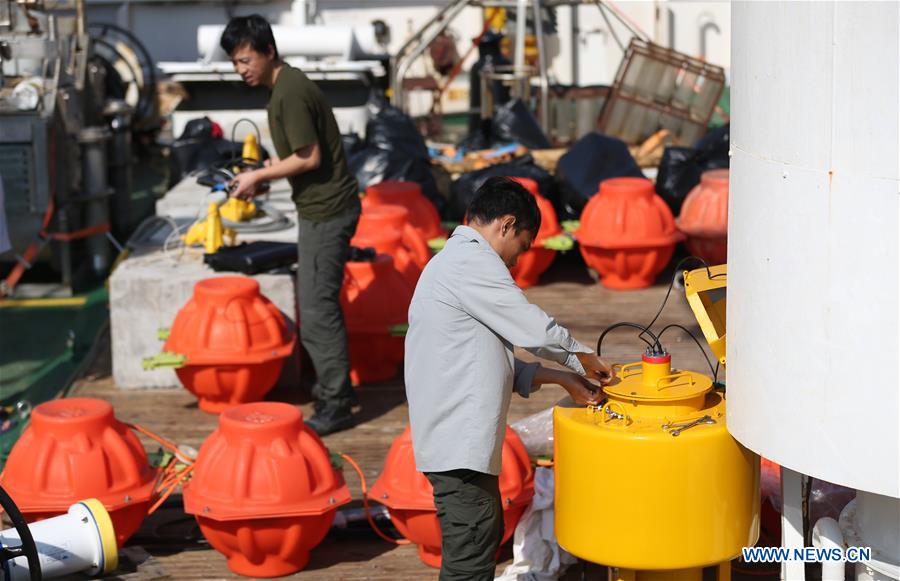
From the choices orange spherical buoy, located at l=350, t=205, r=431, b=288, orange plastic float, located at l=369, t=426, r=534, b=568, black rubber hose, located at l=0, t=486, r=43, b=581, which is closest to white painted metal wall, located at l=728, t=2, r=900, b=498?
orange plastic float, located at l=369, t=426, r=534, b=568

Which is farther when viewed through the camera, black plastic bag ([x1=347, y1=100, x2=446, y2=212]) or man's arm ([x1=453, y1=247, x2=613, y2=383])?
black plastic bag ([x1=347, y1=100, x2=446, y2=212])

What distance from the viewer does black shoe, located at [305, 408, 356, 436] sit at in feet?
21.8

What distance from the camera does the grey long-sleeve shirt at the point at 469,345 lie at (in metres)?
4.06

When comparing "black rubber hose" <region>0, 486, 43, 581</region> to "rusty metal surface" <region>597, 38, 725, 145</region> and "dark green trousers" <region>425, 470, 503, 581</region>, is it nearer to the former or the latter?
"dark green trousers" <region>425, 470, 503, 581</region>

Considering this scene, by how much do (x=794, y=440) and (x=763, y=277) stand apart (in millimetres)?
446

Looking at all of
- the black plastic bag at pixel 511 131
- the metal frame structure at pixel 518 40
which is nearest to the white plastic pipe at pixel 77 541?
the black plastic bag at pixel 511 131

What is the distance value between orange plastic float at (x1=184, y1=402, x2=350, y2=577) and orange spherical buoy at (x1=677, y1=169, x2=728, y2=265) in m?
4.46

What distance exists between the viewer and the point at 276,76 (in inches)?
249

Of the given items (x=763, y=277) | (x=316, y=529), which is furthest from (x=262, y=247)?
(x=763, y=277)

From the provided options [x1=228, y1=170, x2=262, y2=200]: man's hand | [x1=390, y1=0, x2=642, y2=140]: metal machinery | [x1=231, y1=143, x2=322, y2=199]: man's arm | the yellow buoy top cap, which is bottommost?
the yellow buoy top cap

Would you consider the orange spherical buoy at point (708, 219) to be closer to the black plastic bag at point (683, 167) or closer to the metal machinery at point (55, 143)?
the black plastic bag at point (683, 167)

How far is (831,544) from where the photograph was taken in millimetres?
3996

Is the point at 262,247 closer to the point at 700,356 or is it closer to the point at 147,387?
the point at 147,387

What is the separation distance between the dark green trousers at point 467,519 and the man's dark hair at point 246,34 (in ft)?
8.72
